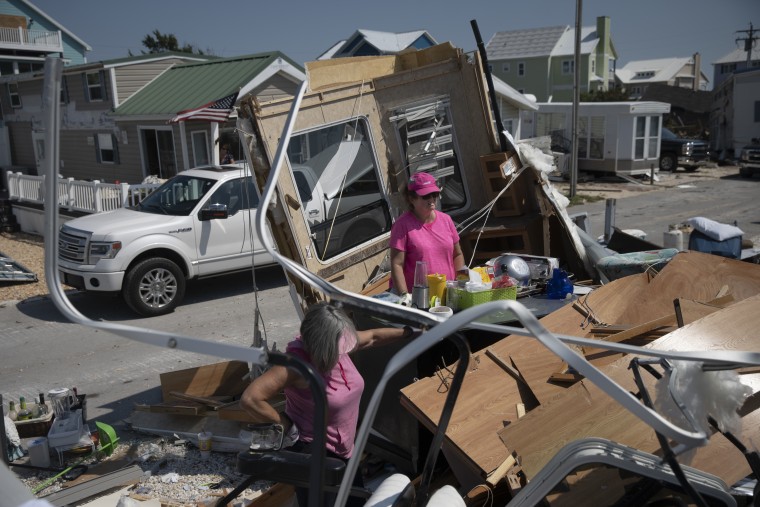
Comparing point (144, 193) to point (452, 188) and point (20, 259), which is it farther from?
point (452, 188)

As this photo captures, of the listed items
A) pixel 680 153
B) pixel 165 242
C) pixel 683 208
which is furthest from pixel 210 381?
pixel 680 153

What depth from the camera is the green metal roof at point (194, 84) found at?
63.3 feet

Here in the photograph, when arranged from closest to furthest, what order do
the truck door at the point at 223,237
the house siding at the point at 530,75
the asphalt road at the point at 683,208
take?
the truck door at the point at 223,237 → the asphalt road at the point at 683,208 → the house siding at the point at 530,75

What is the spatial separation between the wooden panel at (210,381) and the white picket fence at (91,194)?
30.3ft

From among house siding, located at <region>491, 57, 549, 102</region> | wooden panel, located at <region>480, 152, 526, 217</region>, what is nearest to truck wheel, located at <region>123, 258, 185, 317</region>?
wooden panel, located at <region>480, 152, 526, 217</region>

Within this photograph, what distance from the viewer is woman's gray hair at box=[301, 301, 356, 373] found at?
3.30m

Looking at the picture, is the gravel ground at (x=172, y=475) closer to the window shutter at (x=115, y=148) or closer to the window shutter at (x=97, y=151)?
the window shutter at (x=115, y=148)

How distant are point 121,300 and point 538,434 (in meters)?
9.06

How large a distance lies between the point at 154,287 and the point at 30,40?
124 feet

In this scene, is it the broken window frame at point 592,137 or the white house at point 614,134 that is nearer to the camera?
the white house at point 614,134

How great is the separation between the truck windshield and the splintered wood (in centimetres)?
698

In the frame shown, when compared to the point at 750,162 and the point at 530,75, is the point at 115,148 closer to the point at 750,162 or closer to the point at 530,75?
the point at 750,162

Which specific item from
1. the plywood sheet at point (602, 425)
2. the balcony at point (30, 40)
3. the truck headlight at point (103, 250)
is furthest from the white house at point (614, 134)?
the balcony at point (30, 40)

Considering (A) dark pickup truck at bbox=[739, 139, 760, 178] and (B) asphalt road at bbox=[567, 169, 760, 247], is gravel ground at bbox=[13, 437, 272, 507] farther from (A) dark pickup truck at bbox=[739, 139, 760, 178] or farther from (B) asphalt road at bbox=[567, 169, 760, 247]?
(A) dark pickup truck at bbox=[739, 139, 760, 178]
